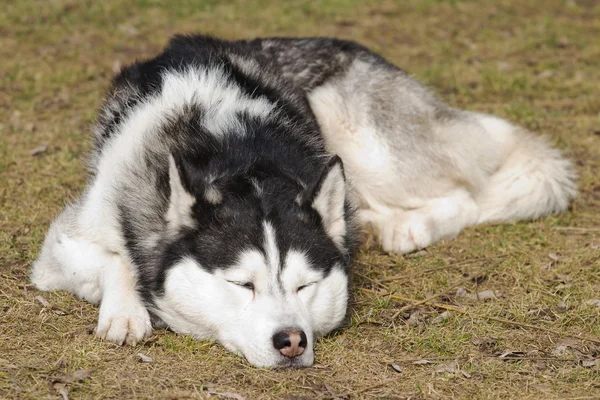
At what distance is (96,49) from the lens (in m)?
10.1

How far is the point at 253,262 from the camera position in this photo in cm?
400

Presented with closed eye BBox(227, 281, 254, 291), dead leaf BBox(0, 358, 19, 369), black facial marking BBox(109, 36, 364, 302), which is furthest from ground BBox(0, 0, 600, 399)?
black facial marking BBox(109, 36, 364, 302)

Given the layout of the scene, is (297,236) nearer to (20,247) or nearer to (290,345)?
(290,345)

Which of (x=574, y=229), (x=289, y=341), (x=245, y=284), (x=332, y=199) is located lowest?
(x=574, y=229)

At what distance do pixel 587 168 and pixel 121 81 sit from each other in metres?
4.47

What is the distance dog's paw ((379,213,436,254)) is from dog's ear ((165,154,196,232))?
2334 mm

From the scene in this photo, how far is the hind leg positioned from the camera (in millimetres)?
4449

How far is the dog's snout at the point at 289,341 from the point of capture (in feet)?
12.9

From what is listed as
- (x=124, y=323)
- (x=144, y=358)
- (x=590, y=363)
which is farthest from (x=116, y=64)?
(x=590, y=363)

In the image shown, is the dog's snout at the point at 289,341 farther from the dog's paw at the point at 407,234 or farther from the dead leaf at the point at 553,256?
the dead leaf at the point at 553,256

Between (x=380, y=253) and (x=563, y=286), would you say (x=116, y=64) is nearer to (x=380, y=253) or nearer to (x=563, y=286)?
(x=380, y=253)

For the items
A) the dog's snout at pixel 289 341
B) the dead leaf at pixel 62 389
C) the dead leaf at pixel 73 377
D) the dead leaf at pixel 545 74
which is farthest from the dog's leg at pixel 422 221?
the dead leaf at pixel 545 74

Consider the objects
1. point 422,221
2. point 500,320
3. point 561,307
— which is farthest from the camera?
point 422,221

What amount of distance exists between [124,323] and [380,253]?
2.35m
